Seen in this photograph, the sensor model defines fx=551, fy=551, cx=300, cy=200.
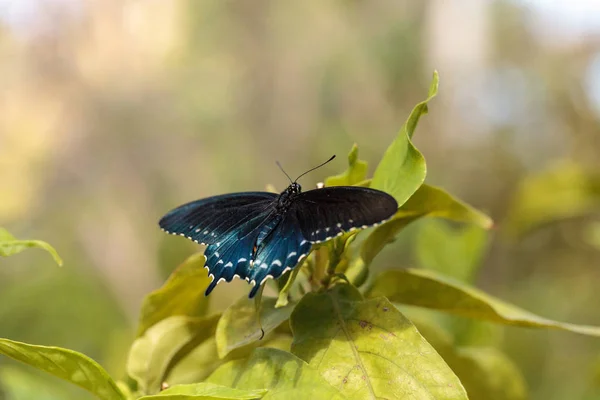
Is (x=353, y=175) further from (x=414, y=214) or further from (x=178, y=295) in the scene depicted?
(x=178, y=295)

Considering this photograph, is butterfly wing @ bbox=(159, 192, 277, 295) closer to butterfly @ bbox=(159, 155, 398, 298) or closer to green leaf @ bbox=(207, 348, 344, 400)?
butterfly @ bbox=(159, 155, 398, 298)

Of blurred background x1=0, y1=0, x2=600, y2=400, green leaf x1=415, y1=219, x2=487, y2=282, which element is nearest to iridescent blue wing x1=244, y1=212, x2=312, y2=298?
green leaf x1=415, y1=219, x2=487, y2=282

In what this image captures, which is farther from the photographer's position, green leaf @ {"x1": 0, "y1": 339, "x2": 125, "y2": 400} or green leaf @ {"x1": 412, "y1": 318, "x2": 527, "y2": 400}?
green leaf @ {"x1": 412, "y1": 318, "x2": 527, "y2": 400}

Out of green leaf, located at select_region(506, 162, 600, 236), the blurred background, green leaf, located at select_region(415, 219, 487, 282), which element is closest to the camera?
green leaf, located at select_region(415, 219, 487, 282)

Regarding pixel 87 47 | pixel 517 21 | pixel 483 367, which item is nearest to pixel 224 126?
pixel 87 47

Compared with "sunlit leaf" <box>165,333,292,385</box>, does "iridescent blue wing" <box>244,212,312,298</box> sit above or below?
above

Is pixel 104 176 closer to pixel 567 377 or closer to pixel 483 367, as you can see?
pixel 567 377
